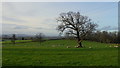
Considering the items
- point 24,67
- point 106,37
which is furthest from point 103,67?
point 106,37

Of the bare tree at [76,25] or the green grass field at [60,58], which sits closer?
Answer: the green grass field at [60,58]

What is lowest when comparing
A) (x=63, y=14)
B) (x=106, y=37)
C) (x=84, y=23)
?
(x=106, y=37)

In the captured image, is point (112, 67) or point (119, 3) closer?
point (112, 67)

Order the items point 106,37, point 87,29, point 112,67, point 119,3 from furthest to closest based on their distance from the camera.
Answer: point 106,37, point 87,29, point 119,3, point 112,67

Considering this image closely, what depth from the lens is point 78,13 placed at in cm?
3047

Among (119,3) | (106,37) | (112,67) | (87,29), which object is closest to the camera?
(112,67)

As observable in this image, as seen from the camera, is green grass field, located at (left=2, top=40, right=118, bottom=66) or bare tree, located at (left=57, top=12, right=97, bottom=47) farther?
bare tree, located at (left=57, top=12, right=97, bottom=47)

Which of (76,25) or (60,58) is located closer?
(60,58)

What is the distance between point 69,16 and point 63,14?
1.38 metres

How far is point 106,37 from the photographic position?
58.2 m

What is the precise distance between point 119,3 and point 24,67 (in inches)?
397

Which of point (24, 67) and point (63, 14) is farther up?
point (63, 14)

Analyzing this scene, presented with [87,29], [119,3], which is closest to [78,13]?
[87,29]

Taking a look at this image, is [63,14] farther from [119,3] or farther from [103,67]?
[103,67]
